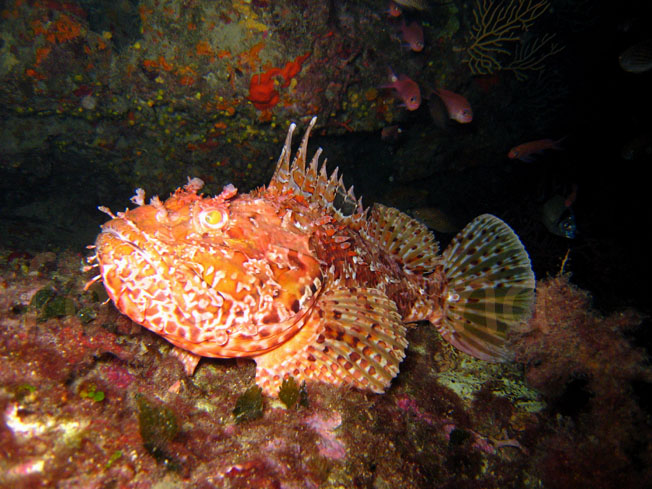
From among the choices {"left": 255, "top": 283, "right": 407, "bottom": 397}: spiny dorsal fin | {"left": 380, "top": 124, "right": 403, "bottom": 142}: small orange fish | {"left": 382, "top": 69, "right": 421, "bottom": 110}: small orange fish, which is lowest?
{"left": 255, "top": 283, "right": 407, "bottom": 397}: spiny dorsal fin

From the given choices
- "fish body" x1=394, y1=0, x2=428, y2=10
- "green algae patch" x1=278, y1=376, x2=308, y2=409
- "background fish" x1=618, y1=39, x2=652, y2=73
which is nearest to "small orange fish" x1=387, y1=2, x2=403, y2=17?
"fish body" x1=394, y1=0, x2=428, y2=10

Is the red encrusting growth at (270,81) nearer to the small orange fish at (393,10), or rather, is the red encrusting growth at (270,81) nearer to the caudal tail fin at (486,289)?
the small orange fish at (393,10)

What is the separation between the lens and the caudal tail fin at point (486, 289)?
13.5 feet

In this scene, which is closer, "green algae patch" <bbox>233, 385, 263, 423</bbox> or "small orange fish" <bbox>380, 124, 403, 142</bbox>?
"green algae patch" <bbox>233, 385, 263, 423</bbox>

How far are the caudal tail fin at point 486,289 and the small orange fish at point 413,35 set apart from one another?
572 cm

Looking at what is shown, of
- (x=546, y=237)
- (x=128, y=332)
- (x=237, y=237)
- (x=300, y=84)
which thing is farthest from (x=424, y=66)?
(x=128, y=332)

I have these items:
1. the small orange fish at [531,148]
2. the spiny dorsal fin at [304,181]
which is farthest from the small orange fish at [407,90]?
the spiny dorsal fin at [304,181]

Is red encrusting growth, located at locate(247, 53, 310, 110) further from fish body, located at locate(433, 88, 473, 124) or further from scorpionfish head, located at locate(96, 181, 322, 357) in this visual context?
scorpionfish head, located at locate(96, 181, 322, 357)

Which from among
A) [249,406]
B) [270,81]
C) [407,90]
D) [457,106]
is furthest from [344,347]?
[457,106]

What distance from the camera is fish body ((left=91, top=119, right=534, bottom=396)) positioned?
8.20ft

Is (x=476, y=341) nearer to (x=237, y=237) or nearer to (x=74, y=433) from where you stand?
(x=237, y=237)

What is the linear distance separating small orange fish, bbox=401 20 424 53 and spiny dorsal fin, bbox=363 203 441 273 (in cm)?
571

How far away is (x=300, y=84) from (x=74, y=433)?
672cm

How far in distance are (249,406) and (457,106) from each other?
8533 millimetres
